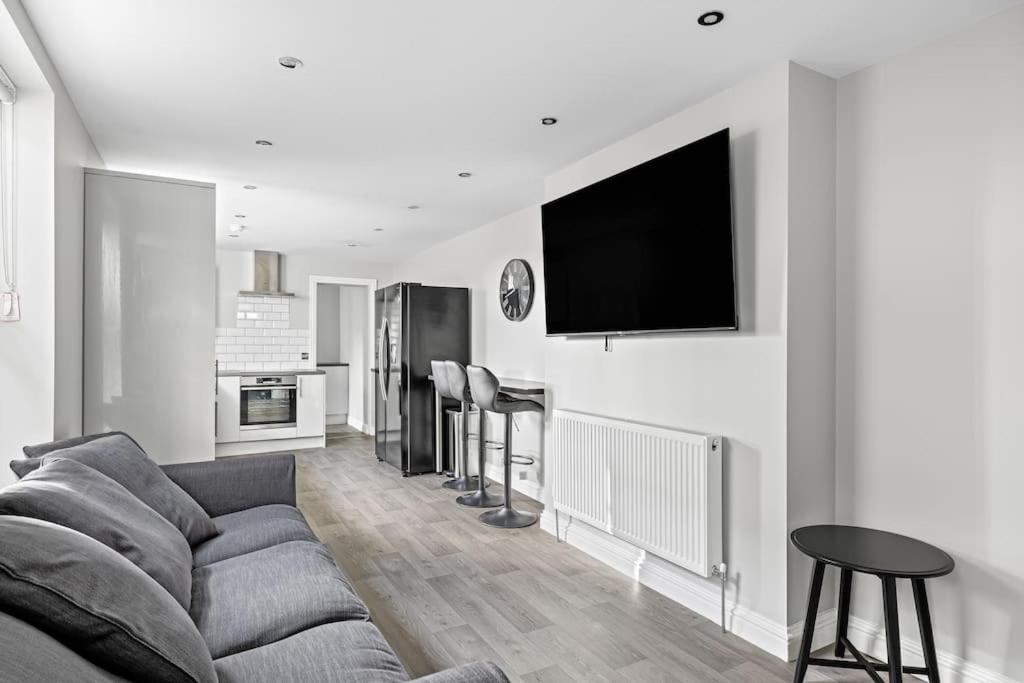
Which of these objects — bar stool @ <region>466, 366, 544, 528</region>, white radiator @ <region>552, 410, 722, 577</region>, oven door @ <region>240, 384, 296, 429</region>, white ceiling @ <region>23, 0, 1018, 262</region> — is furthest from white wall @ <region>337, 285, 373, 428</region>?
white radiator @ <region>552, 410, 722, 577</region>

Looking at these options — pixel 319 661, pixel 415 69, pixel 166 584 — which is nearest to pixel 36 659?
pixel 319 661

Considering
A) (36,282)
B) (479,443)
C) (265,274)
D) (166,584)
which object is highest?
(265,274)

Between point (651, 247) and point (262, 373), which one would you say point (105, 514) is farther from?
point (262, 373)

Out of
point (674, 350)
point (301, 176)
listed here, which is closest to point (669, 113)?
point (674, 350)

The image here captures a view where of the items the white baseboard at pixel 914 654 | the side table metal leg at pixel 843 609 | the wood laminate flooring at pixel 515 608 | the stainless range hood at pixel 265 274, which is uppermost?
the stainless range hood at pixel 265 274

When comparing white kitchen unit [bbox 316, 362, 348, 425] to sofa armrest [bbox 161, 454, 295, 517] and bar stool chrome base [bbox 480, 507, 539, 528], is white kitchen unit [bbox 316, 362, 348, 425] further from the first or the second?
sofa armrest [bbox 161, 454, 295, 517]

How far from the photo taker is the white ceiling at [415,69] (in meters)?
2.09

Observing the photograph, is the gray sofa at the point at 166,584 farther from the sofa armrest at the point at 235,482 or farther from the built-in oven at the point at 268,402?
the built-in oven at the point at 268,402

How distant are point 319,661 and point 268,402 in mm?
5737

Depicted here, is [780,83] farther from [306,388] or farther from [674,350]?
[306,388]

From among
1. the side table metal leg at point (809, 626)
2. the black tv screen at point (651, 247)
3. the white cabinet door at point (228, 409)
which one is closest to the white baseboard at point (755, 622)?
the side table metal leg at point (809, 626)

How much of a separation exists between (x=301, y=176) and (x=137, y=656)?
3.51m

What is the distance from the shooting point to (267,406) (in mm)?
6676

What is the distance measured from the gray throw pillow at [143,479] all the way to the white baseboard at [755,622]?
2.10 meters
